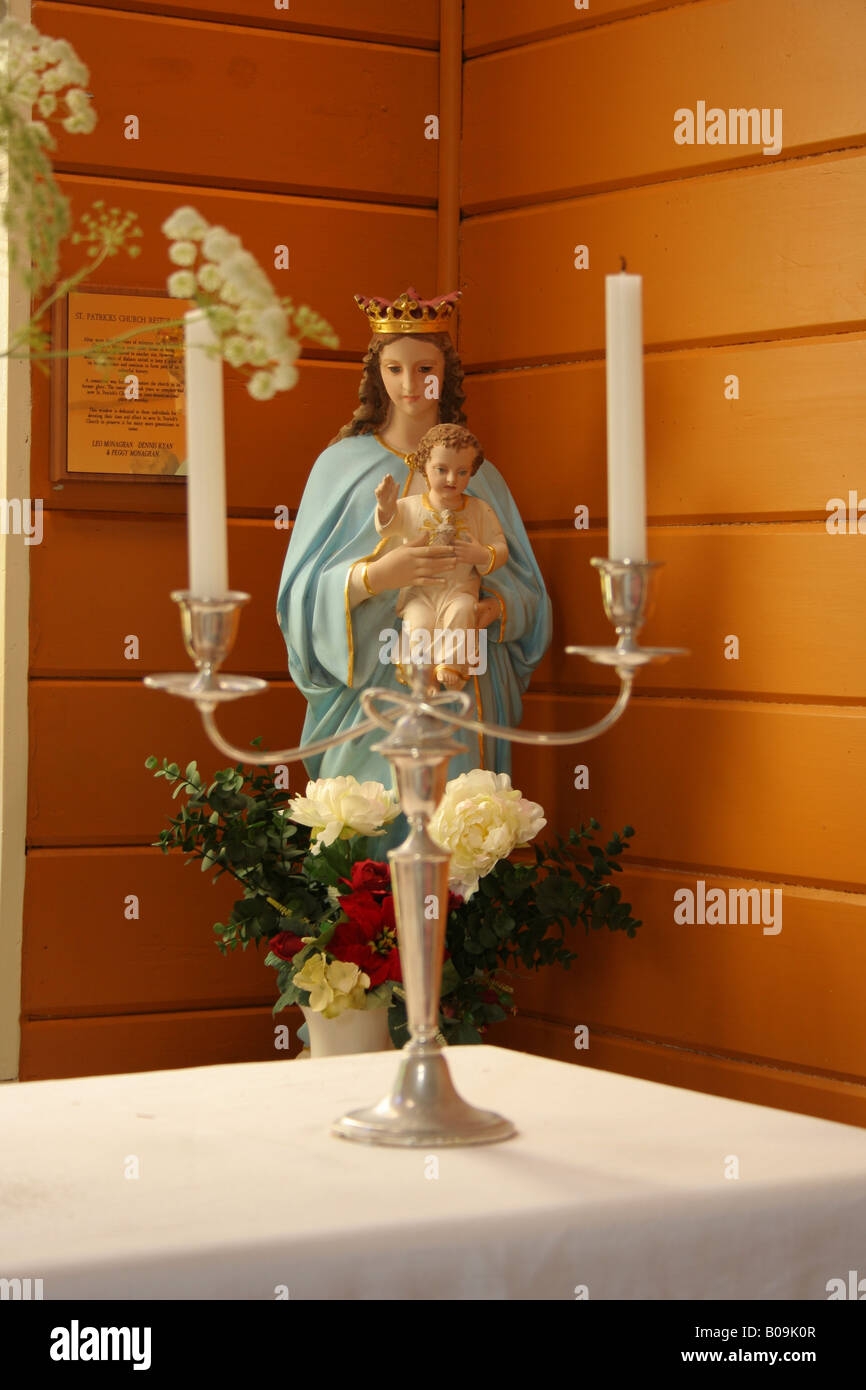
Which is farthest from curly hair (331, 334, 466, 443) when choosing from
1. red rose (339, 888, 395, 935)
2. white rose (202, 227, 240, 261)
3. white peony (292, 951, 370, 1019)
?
white rose (202, 227, 240, 261)

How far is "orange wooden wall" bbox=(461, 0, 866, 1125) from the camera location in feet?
8.75

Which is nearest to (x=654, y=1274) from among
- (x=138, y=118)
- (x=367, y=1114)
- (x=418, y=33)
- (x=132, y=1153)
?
(x=367, y=1114)

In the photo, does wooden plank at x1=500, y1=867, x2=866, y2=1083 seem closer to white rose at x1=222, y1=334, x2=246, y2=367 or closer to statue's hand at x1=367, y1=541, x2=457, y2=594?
statue's hand at x1=367, y1=541, x2=457, y2=594

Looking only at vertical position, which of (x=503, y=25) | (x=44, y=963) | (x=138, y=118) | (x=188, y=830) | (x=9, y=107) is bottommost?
(x=44, y=963)

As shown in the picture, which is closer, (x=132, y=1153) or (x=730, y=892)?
(x=132, y=1153)

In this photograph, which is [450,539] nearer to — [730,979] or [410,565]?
[410,565]

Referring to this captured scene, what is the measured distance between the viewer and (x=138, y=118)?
10.2ft

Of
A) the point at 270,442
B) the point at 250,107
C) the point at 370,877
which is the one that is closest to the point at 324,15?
the point at 250,107

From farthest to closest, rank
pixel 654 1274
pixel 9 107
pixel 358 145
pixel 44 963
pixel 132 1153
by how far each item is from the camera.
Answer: pixel 358 145, pixel 44 963, pixel 132 1153, pixel 654 1274, pixel 9 107

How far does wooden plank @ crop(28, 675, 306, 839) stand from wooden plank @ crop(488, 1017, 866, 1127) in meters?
0.73

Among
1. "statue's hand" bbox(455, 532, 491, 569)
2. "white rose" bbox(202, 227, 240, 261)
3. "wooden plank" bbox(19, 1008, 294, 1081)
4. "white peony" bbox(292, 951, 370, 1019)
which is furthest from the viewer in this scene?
"wooden plank" bbox(19, 1008, 294, 1081)

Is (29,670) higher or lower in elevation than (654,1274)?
higher

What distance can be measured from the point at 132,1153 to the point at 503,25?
2.72 m

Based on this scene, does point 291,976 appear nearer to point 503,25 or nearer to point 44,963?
point 44,963
